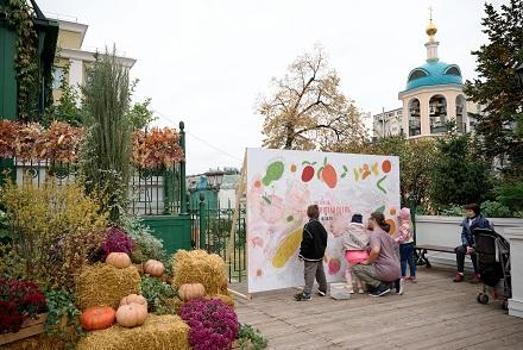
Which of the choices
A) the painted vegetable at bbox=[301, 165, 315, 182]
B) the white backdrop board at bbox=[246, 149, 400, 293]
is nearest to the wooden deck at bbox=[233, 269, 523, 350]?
the white backdrop board at bbox=[246, 149, 400, 293]

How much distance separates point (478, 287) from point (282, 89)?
63.7ft

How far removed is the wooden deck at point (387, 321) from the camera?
493cm

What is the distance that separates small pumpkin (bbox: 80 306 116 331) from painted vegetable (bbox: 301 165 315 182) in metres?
4.80

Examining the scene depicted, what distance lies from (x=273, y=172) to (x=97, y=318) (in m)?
4.34

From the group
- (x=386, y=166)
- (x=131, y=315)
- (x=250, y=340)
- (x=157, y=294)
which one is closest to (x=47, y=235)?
(x=131, y=315)

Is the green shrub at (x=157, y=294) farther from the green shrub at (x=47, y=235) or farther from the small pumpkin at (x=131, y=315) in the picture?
the green shrub at (x=47, y=235)

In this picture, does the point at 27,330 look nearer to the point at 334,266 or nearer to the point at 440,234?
the point at 334,266

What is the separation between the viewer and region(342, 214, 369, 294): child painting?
7.71m

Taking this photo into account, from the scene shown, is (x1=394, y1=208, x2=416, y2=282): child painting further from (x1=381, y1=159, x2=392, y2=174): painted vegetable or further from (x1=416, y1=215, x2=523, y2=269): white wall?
(x1=416, y1=215, x2=523, y2=269): white wall

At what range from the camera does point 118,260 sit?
4.62 m

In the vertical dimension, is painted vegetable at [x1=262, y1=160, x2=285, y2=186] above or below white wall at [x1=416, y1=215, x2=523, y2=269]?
above

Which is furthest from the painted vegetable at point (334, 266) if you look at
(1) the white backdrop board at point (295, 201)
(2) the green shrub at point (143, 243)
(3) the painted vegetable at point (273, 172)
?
A: (2) the green shrub at point (143, 243)

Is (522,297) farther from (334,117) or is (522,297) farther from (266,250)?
(334,117)

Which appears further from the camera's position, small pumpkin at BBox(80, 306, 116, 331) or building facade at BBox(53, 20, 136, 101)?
building facade at BBox(53, 20, 136, 101)
